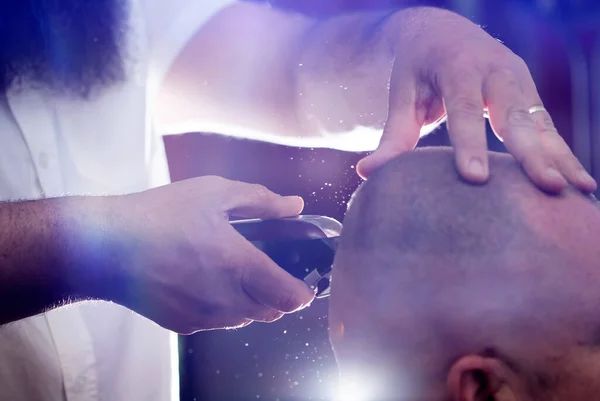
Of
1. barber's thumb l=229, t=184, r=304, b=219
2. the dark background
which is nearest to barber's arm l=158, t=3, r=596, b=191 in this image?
barber's thumb l=229, t=184, r=304, b=219

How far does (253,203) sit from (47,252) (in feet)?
0.75

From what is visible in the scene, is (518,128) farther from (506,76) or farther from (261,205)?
(261,205)

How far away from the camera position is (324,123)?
3.36 feet

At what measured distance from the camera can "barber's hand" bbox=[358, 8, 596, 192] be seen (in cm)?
56

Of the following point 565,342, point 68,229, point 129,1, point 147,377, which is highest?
point 129,1

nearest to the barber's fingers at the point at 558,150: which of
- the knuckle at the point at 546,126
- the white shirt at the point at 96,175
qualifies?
the knuckle at the point at 546,126

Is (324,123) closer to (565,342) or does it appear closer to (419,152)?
(419,152)

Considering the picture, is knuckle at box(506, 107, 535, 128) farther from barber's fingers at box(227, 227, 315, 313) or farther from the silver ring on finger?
barber's fingers at box(227, 227, 315, 313)

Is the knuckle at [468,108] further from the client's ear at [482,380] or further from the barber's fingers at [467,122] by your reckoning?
the client's ear at [482,380]

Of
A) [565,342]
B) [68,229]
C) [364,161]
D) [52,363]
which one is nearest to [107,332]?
[52,363]

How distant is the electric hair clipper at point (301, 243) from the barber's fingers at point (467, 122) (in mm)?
170

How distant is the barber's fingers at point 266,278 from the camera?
657 mm

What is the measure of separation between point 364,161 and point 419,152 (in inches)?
2.3

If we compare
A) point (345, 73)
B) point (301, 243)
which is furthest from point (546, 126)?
point (345, 73)
